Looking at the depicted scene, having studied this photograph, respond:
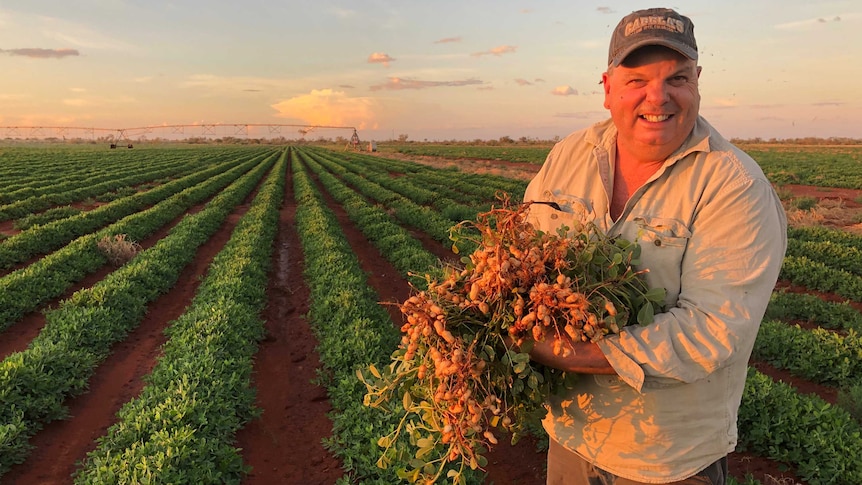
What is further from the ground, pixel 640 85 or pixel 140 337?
pixel 640 85

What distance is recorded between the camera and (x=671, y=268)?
72.5 inches

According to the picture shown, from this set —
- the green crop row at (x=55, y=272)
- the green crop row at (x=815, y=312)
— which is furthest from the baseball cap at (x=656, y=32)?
the green crop row at (x=55, y=272)

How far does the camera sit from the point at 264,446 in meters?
5.02

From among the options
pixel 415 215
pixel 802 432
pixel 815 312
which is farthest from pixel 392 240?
pixel 802 432

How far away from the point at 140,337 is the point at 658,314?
7.98 meters

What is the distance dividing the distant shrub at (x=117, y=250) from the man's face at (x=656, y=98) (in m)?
12.3

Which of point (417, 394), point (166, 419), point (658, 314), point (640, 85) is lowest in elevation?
point (166, 419)

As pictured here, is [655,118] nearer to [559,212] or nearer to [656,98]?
[656,98]

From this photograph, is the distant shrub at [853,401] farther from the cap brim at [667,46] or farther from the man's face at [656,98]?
the cap brim at [667,46]

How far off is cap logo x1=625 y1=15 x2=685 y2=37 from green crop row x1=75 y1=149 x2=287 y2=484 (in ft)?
14.7

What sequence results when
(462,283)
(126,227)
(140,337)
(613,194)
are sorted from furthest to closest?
(126,227) → (140,337) → (613,194) → (462,283)

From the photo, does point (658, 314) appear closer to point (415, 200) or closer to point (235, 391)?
point (235, 391)

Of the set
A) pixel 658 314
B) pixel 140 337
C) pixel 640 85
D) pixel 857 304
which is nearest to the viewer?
pixel 658 314

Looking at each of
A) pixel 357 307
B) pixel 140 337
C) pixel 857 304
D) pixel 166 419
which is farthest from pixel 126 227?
pixel 857 304
